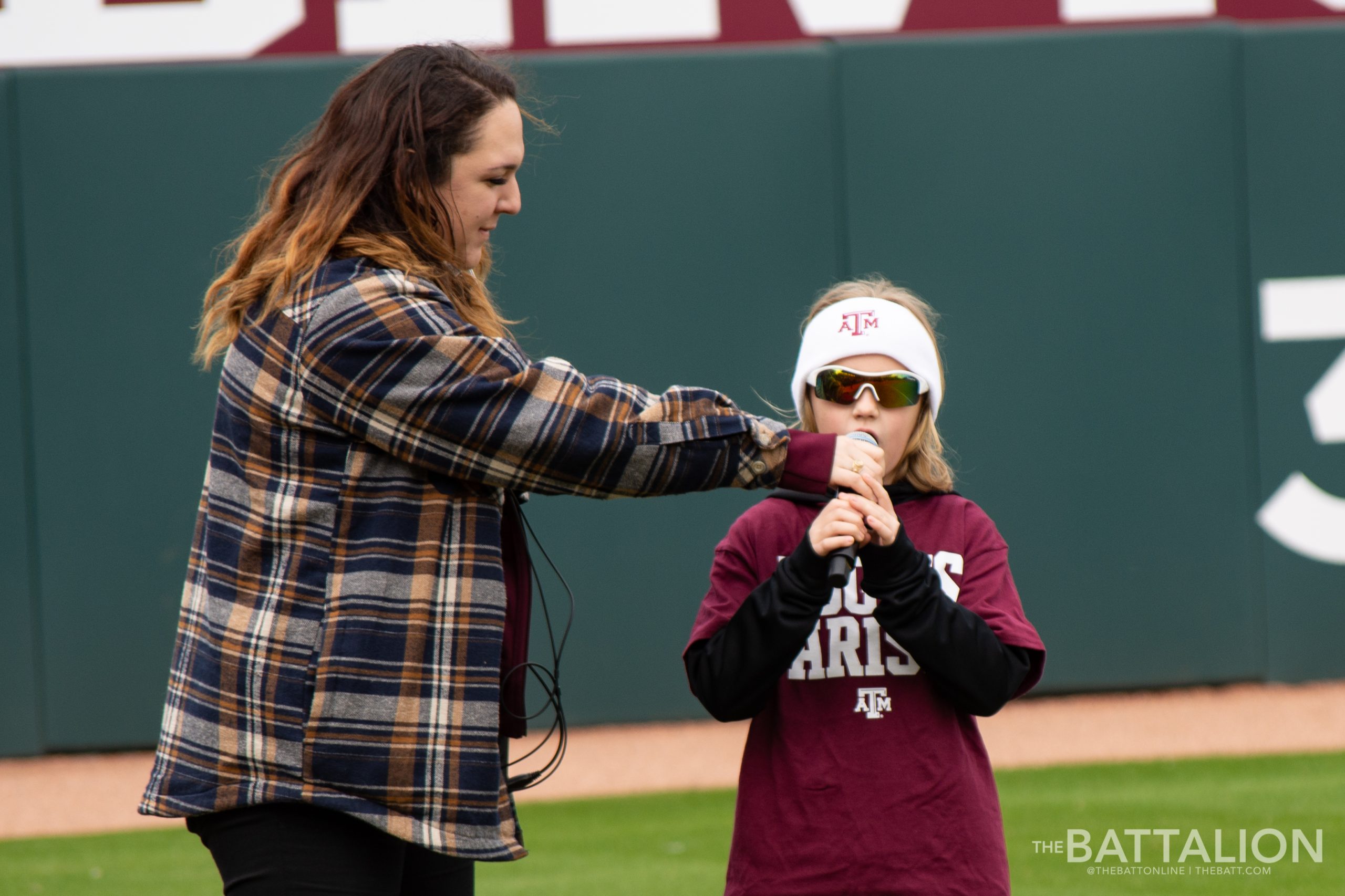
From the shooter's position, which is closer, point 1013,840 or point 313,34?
point 1013,840

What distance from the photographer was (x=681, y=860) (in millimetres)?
4645

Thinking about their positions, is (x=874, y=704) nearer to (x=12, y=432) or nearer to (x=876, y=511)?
(x=876, y=511)

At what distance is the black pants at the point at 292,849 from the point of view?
184 cm

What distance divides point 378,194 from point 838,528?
0.78 m

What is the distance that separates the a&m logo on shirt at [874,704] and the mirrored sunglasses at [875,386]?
0.46 metres

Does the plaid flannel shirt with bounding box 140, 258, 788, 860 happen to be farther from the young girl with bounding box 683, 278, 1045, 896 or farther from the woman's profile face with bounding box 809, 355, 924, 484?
the woman's profile face with bounding box 809, 355, 924, 484

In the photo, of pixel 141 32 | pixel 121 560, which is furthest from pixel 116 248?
pixel 121 560

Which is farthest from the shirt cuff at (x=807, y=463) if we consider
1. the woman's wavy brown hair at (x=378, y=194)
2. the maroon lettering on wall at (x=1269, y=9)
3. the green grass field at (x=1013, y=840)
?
the maroon lettering on wall at (x=1269, y=9)

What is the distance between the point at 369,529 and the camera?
6.01ft

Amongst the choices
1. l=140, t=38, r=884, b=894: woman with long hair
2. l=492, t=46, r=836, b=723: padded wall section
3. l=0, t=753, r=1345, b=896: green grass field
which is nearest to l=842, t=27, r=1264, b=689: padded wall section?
l=492, t=46, r=836, b=723: padded wall section

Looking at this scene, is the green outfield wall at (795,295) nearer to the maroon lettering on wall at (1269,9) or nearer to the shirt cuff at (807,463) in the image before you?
the maroon lettering on wall at (1269,9)

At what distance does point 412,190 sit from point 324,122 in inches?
7.6

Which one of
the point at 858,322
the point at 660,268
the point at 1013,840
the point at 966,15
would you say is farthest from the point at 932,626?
the point at 966,15

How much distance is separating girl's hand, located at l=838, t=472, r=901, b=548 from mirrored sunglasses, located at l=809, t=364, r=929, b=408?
317 mm
